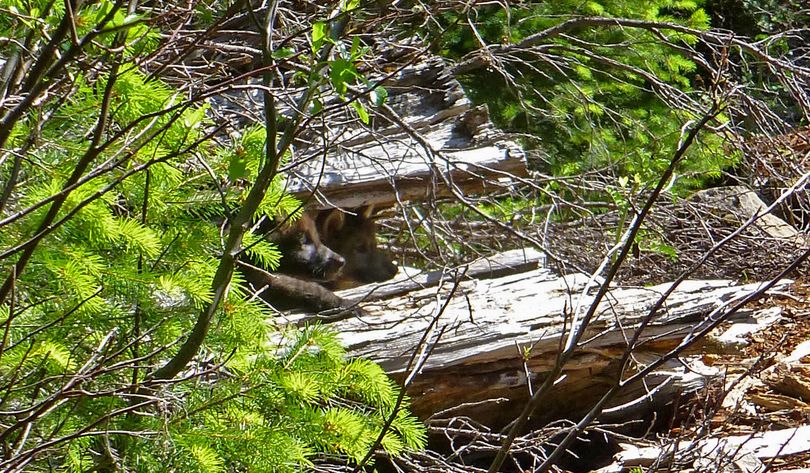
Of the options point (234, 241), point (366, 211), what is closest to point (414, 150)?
point (366, 211)

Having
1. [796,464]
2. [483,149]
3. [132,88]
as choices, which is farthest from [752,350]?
[132,88]

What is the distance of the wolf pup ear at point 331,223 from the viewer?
580cm

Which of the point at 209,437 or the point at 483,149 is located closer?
the point at 209,437

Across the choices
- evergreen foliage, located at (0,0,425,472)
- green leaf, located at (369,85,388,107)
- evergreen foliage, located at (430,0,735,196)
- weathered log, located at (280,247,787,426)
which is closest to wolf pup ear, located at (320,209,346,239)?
weathered log, located at (280,247,787,426)

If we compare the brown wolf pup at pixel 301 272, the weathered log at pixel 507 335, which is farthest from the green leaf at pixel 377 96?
the brown wolf pup at pixel 301 272

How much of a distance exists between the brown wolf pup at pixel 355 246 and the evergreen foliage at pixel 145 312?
2.62m

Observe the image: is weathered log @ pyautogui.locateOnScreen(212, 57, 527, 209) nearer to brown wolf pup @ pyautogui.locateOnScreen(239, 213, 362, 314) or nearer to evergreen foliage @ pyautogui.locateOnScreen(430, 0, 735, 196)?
brown wolf pup @ pyautogui.locateOnScreen(239, 213, 362, 314)

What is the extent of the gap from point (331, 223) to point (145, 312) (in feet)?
10.1

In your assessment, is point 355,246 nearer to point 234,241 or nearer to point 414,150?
point 414,150

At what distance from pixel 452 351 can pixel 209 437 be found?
8.36 feet

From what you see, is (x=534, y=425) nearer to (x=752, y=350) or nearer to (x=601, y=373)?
(x=601, y=373)

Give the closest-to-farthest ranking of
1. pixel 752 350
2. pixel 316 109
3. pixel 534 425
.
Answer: pixel 316 109 < pixel 534 425 < pixel 752 350

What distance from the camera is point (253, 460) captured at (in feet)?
8.73

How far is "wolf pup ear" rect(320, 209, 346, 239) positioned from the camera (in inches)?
228
